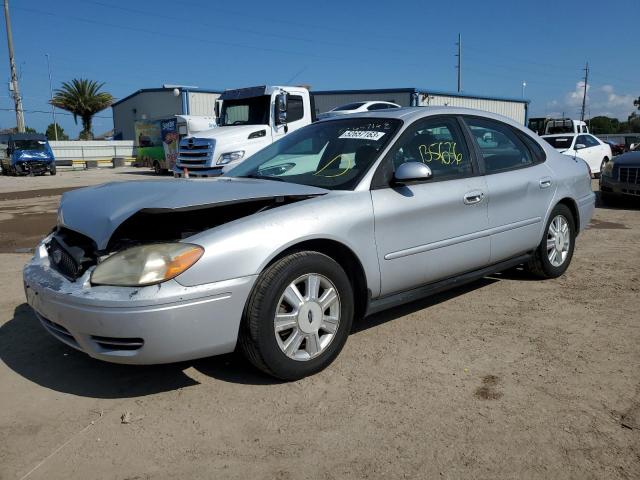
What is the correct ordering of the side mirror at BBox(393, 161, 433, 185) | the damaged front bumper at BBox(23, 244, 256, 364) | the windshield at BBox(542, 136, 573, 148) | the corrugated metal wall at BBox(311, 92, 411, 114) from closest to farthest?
the damaged front bumper at BBox(23, 244, 256, 364)
the side mirror at BBox(393, 161, 433, 185)
the windshield at BBox(542, 136, 573, 148)
the corrugated metal wall at BBox(311, 92, 411, 114)

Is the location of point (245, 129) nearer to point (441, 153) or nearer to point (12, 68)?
point (441, 153)

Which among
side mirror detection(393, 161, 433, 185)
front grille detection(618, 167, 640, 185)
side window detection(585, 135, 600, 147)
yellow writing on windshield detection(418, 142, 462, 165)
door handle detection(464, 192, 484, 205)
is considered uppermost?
side window detection(585, 135, 600, 147)

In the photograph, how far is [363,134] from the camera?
3.95 meters

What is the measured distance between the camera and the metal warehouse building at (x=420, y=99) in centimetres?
2772

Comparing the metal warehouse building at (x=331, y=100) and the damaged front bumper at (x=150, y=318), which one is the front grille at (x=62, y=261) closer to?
the damaged front bumper at (x=150, y=318)

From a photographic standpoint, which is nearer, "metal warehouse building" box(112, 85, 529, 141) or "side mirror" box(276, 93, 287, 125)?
"side mirror" box(276, 93, 287, 125)

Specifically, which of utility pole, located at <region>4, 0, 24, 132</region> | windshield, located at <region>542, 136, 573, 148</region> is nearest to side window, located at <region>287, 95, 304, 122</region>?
windshield, located at <region>542, 136, 573, 148</region>

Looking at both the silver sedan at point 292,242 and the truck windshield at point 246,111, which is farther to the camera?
the truck windshield at point 246,111

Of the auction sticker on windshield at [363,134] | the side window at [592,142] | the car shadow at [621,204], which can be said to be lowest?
the car shadow at [621,204]

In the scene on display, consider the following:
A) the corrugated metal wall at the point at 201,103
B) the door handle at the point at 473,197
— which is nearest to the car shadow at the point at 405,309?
the door handle at the point at 473,197

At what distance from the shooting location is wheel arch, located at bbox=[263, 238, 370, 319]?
3.25 metres

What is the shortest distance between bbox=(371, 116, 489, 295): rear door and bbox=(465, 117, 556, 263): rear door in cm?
16

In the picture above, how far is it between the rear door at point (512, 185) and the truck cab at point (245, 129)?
7.62 metres

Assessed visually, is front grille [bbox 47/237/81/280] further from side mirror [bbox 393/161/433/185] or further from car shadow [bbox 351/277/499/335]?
side mirror [bbox 393/161/433/185]
